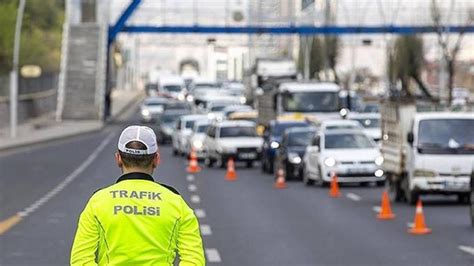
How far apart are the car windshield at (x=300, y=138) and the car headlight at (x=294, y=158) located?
116cm

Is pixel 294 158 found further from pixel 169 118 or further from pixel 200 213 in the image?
pixel 169 118

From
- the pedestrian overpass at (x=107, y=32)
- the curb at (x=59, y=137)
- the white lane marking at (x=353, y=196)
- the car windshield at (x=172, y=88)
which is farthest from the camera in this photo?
the car windshield at (x=172, y=88)

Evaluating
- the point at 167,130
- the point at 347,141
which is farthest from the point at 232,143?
the point at 167,130

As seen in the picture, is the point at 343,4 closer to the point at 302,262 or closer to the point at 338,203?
the point at 338,203

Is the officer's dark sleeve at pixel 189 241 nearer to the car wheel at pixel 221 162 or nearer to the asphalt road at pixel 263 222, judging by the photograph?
the asphalt road at pixel 263 222

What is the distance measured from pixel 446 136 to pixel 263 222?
5.92 m

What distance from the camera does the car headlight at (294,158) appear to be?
40.4 m

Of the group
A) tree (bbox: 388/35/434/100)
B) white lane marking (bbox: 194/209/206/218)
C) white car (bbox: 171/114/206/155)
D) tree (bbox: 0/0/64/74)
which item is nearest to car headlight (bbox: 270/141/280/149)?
white car (bbox: 171/114/206/155)

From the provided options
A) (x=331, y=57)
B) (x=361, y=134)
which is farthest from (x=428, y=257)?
(x=331, y=57)

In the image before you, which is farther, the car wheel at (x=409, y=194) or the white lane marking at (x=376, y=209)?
the car wheel at (x=409, y=194)

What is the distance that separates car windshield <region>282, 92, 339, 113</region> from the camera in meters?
53.6

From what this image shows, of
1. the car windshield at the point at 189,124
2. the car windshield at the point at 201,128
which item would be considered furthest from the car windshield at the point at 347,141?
the car windshield at the point at 189,124

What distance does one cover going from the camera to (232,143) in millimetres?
49094

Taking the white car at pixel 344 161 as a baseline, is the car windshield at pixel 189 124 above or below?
below
